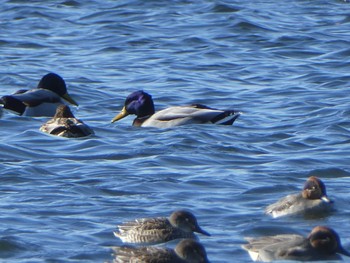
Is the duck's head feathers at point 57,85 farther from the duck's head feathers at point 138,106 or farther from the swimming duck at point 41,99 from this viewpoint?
the duck's head feathers at point 138,106

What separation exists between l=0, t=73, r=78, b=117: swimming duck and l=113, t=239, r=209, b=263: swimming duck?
310 inches

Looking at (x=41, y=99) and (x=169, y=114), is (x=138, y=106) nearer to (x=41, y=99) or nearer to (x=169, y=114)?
(x=169, y=114)

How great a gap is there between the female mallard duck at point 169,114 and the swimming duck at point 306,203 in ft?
14.5

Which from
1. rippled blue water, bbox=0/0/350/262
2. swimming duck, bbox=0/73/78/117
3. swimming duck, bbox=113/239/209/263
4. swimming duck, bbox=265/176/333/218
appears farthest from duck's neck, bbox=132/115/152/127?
swimming duck, bbox=113/239/209/263

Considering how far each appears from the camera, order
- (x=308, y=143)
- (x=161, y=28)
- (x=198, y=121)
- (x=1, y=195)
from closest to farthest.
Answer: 1. (x=1, y=195)
2. (x=308, y=143)
3. (x=198, y=121)
4. (x=161, y=28)

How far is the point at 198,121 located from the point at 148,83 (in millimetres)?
3306

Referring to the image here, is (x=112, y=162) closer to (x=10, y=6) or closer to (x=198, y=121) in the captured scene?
(x=198, y=121)

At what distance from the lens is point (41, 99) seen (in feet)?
61.1

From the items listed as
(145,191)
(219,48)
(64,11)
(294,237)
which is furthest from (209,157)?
(64,11)

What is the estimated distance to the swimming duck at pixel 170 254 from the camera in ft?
33.5

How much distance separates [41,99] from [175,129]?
2490 millimetres

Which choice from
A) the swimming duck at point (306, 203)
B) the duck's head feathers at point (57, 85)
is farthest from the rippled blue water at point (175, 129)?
the duck's head feathers at point (57, 85)

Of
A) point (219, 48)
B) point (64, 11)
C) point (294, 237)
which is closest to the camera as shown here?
point (294, 237)

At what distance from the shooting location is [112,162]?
48.6ft
